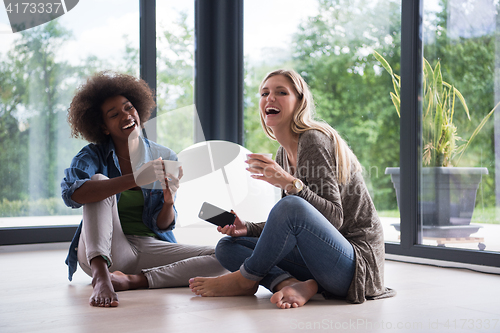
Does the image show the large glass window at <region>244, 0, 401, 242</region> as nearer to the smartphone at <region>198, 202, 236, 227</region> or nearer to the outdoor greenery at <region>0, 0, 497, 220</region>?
the outdoor greenery at <region>0, 0, 497, 220</region>

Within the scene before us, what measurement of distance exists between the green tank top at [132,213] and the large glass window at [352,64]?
148 cm

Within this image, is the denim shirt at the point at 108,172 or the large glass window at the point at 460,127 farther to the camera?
the large glass window at the point at 460,127

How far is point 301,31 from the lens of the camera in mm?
3396

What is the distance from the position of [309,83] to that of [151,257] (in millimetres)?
1827

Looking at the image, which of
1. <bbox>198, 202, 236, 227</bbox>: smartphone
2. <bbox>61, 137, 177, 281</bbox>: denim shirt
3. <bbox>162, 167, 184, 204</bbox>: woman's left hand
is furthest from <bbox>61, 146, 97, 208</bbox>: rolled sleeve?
<bbox>198, 202, 236, 227</bbox>: smartphone

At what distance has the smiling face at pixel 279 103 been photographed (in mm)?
1709

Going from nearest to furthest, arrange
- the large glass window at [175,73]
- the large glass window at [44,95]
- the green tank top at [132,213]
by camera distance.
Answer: the green tank top at [132,213] < the large glass window at [44,95] < the large glass window at [175,73]

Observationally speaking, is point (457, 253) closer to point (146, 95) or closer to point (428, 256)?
point (428, 256)

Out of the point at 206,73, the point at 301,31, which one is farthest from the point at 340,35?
the point at 206,73

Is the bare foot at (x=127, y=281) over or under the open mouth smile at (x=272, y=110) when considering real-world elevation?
under

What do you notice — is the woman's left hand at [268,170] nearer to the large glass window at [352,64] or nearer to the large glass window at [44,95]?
the large glass window at [352,64]

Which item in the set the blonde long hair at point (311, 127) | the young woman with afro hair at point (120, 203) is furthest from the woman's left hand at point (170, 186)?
the blonde long hair at point (311, 127)

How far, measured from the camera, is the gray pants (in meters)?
1.81

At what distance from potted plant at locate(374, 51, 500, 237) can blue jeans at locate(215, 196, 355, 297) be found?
1195 millimetres
